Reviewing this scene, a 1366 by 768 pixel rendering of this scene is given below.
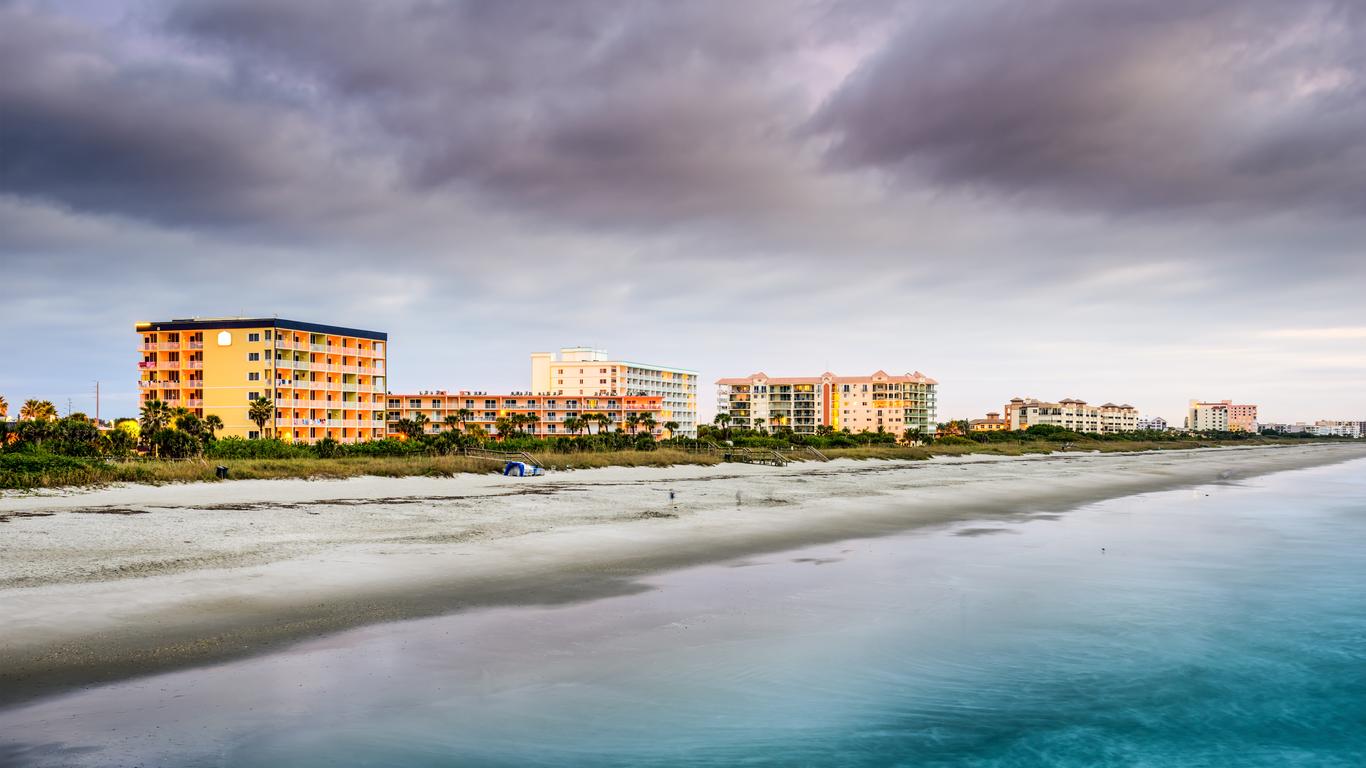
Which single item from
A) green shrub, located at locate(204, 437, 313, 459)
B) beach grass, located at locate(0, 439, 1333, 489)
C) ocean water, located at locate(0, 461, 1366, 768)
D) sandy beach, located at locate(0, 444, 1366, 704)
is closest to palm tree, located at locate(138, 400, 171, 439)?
green shrub, located at locate(204, 437, 313, 459)

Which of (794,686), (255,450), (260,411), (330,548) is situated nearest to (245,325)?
(260,411)

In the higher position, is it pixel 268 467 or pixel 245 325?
pixel 245 325

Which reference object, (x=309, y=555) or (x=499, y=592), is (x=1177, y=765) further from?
(x=309, y=555)

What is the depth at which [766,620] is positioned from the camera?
43.9ft

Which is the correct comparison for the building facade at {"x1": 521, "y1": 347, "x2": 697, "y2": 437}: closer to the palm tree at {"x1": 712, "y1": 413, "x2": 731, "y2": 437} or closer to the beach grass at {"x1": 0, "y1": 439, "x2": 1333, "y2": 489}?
the palm tree at {"x1": 712, "y1": 413, "x2": 731, "y2": 437}

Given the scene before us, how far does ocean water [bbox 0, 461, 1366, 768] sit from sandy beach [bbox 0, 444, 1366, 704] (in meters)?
1.16

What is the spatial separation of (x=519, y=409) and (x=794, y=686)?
140 m

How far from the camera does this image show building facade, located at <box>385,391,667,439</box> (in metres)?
142

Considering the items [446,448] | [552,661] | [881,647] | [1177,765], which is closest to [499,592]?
[552,661]

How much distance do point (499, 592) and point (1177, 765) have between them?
1018cm

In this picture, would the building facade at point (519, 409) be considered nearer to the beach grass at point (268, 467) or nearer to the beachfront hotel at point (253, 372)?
the beachfront hotel at point (253, 372)

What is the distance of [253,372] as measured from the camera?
9269cm

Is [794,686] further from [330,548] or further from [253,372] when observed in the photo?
[253,372]

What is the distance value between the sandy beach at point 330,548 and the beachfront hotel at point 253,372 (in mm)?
62709
